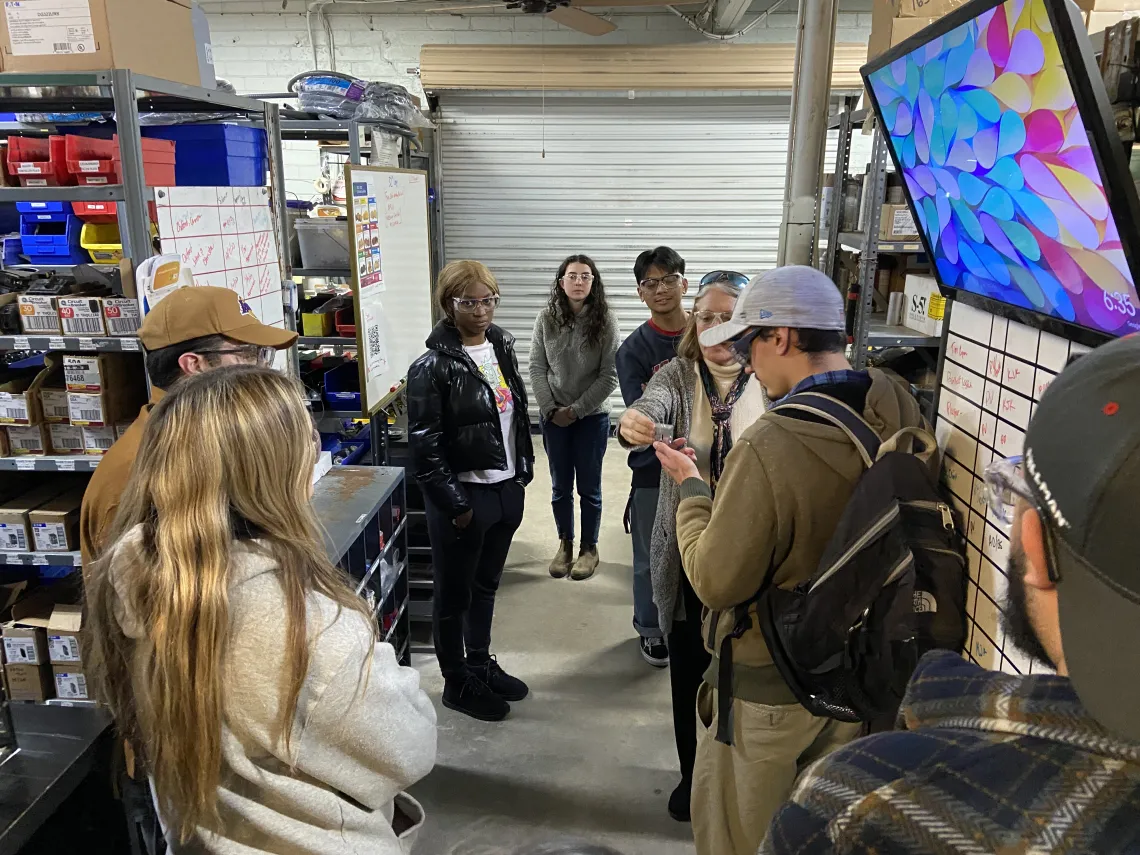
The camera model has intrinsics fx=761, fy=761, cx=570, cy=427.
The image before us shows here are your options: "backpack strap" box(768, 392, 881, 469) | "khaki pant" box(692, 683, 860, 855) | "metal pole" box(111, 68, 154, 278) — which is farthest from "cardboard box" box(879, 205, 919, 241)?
"metal pole" box(111, 68, 154, 278)

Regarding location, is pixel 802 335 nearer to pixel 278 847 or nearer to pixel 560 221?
pixel 278 847

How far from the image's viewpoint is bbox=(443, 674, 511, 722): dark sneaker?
306 centimetres

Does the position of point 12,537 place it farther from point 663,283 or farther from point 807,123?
point 807,123

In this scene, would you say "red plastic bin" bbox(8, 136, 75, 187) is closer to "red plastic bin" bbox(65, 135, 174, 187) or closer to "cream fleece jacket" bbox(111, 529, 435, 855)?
"red plastic bin" bbox(65, 135, 174, 187)

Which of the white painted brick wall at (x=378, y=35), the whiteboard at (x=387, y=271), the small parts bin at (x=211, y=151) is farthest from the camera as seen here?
the white painted brick wall at (x=378, y=35)

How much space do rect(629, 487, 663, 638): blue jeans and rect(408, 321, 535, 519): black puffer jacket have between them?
0.63 meters

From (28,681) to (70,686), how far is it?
12cm

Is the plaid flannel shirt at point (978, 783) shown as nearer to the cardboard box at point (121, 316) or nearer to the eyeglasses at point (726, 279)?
the eyeglasses at point (726, 279)

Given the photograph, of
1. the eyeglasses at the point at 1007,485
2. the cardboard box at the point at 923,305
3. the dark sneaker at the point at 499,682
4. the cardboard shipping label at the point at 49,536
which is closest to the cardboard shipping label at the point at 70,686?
the cardboard shipping label at the point at 49,536

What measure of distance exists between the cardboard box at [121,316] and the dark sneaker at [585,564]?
105 inches

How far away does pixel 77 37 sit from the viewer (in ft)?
6.86

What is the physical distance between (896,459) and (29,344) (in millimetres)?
2342

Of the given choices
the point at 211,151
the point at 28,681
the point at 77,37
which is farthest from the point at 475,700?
the point at 77,37

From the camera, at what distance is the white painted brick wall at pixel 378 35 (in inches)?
256
